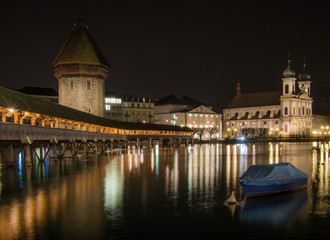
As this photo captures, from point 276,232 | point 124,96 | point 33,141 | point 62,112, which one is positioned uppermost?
point 124,96

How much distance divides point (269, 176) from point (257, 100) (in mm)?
156344

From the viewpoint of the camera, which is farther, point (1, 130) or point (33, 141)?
point (33, 141)

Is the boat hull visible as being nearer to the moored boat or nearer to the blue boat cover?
the moored boat

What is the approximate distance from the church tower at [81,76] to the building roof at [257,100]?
106150 mm

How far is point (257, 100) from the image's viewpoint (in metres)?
175

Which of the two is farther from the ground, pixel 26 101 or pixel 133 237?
pixel 26 101

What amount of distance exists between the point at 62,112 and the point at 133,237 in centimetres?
3201

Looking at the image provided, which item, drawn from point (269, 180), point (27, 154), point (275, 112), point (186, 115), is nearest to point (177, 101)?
point (186, 115)

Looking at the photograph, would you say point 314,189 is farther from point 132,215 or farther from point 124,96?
point 124,96

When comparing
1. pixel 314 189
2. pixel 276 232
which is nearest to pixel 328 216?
pixel 276 232

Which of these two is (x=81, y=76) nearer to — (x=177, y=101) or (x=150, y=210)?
(x=150, y=210)

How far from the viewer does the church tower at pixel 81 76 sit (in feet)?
239

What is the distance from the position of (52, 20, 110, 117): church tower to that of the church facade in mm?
94167

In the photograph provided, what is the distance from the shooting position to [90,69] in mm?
73750
